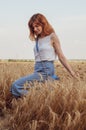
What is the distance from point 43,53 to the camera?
25.8 feet

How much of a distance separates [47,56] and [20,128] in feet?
5.13

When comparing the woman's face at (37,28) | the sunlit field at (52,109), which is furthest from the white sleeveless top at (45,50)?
the sunlit field at (52,109)

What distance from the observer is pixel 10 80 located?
887cm

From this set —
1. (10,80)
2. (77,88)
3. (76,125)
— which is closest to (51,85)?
(77,88)

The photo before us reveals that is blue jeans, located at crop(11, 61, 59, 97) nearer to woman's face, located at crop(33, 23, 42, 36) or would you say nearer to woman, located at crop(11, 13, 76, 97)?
woman, located at crop(11, 13, 76, 97)

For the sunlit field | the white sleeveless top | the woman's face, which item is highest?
the woman's face

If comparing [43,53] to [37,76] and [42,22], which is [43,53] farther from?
[42,22]

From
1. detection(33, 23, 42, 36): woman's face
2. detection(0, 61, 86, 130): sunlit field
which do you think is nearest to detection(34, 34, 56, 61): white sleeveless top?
detection(33, 23, 42, 36): woman's face

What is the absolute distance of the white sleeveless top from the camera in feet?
25.8

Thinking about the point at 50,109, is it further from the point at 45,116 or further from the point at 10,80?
the point at 10,80

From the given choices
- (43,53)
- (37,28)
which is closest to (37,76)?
(43,53)

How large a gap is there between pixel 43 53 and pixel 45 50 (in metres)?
0.06

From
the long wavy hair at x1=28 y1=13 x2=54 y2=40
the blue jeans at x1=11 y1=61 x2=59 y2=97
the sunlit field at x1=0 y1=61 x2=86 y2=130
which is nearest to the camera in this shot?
the sunlit field at x1=0 y1=61 x2=86 y2=130

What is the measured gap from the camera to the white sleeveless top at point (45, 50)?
7.88 metres
